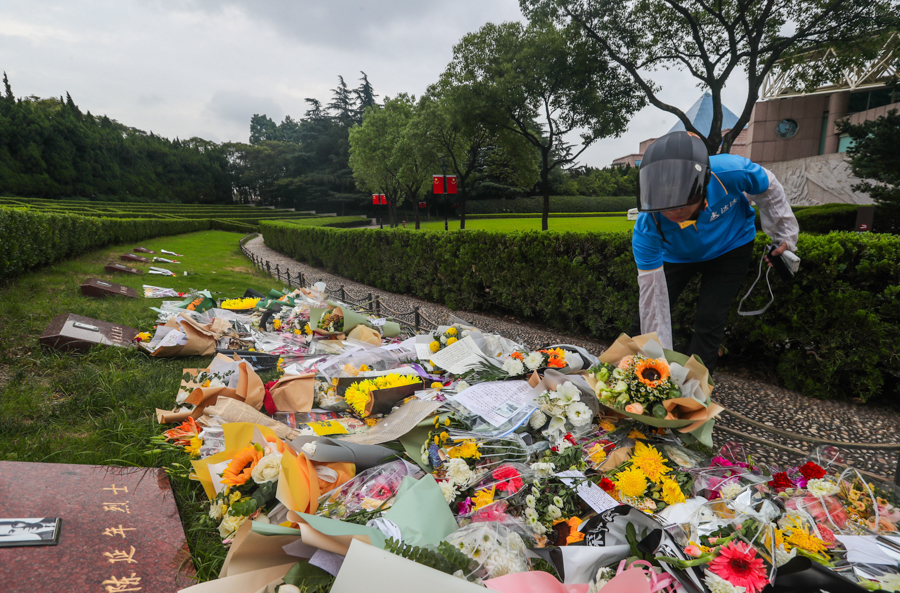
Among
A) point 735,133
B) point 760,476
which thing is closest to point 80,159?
point 735,133

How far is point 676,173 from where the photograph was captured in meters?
2.24

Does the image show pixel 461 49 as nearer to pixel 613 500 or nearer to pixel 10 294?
pixel 10 294

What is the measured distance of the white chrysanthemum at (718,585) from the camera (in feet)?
3.69

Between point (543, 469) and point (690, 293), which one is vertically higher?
point (690, 293)

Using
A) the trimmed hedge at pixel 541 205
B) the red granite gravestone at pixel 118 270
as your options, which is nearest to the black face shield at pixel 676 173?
the red granite gravestone at pixel 118 270

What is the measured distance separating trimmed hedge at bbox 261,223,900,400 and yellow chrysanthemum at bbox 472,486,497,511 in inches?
128

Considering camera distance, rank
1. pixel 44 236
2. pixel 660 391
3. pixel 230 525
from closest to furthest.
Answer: pixel 230 525 → pixel 660 391 → pixel 44 236

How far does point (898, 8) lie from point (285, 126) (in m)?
81.0

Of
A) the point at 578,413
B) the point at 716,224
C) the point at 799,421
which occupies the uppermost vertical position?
the point at 716,224

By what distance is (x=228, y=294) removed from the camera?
7.81 meters

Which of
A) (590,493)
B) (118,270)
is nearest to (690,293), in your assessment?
(590,493)

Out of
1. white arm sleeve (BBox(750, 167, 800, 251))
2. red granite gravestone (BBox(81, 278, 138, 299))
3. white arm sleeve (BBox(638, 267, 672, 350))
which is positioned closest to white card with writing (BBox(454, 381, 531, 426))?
white arm sleeve (BBox(638, 267, 672, 350))

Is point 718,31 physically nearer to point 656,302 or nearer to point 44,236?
point 656,302

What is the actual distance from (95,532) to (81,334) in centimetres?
310
